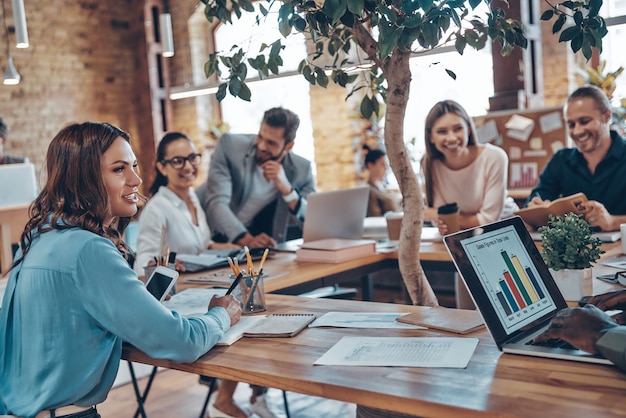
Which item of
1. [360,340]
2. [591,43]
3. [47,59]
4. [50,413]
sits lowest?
[50,413]

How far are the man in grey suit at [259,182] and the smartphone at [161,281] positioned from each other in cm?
162

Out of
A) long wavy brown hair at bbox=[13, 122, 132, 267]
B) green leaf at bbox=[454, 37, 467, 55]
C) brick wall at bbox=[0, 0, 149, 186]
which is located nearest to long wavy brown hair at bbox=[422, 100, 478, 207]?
green leaf at bbox=[454, 37, 467, 55]

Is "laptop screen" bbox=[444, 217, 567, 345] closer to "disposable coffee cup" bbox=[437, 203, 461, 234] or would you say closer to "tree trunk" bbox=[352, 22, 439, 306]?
"tree trunk" bbox=[352, 22, 439, 306]

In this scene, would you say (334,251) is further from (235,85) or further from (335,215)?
(235,85)

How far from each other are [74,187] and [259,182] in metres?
2.42

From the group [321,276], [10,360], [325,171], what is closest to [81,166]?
[10,360]

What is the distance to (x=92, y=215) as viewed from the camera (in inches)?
69.3

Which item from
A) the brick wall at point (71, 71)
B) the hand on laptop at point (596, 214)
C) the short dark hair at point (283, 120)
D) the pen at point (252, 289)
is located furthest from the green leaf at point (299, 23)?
the brick wall at point (71, 71)

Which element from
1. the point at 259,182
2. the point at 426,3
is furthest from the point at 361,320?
the point at 259,182

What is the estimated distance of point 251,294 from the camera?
2131 millimetres

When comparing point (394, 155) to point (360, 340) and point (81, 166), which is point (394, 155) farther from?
point (81, 166)

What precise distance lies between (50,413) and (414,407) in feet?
2.85

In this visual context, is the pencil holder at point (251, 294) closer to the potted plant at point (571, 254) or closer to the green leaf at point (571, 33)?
the potted plant at point (571, 254)

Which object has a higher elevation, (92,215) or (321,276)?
(92,215)
